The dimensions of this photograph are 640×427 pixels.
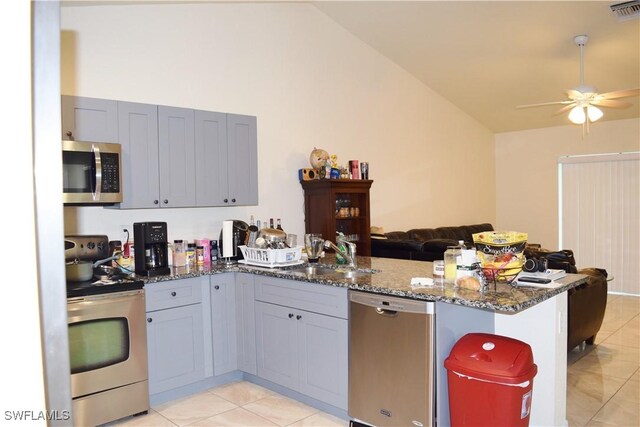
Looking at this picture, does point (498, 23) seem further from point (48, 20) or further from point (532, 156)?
point (48, 20)

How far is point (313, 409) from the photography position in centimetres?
338

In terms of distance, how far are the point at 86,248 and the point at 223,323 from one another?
3.94 ft

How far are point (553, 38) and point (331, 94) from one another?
264cm

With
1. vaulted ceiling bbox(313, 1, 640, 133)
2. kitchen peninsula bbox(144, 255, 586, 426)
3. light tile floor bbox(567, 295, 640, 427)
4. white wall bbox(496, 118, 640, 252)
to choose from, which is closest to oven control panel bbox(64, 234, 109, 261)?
kitchen peninsula bbox(144, 255, 586, 426)

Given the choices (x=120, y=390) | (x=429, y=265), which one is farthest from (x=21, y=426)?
(x=429, y=265)

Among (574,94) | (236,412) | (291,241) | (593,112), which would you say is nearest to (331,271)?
(291,241)

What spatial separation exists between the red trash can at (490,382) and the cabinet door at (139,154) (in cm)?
261

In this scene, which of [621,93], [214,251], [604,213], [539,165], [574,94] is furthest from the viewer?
[539,165]

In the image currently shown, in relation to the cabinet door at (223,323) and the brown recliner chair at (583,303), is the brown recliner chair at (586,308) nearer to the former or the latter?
the brown recliner chair at (583,303)

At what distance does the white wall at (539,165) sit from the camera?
7.53 m

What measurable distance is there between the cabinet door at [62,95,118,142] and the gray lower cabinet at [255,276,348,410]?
1.60m

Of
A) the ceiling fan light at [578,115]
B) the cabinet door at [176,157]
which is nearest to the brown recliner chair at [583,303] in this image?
the ceiling fan light at [578,115]

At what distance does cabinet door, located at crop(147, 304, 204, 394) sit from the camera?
11.4ft

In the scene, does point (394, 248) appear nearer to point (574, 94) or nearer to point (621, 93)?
point (574, 94)
